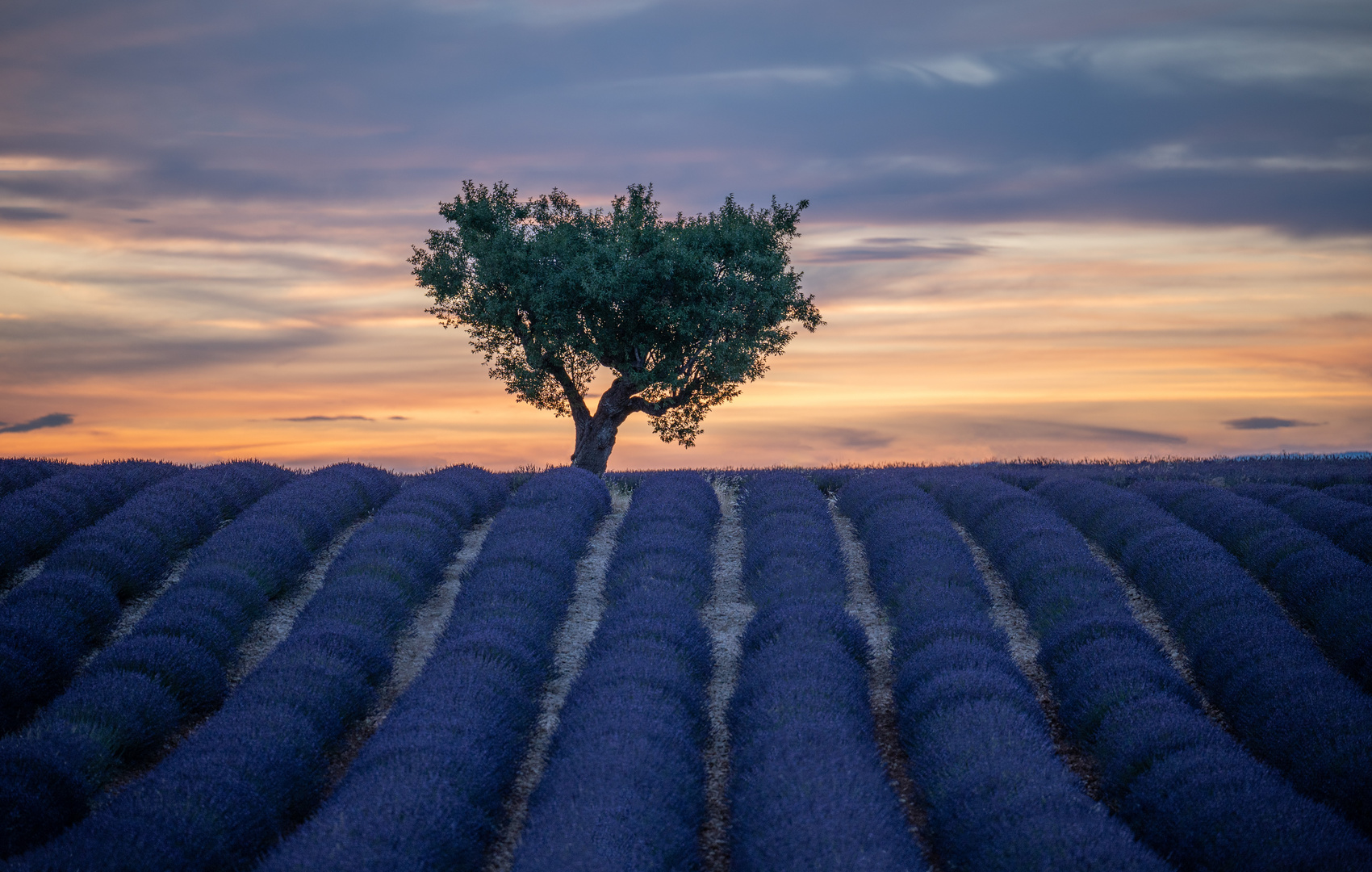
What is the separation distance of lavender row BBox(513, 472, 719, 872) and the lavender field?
0.09 ft

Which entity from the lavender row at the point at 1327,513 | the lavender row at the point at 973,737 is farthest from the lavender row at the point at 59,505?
the lavender row at the point at 1327,513

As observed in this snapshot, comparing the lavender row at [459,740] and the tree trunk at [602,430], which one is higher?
the tree trunk at [602,430]

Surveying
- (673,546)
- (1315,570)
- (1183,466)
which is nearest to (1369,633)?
(1315,570)

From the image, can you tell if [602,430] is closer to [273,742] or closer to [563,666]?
[563,666]

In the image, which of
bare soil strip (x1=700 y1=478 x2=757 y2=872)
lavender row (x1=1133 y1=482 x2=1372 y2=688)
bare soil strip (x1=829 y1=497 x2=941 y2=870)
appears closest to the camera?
bare soil strip (x1=700 y1=478 x2=757 y2=872)

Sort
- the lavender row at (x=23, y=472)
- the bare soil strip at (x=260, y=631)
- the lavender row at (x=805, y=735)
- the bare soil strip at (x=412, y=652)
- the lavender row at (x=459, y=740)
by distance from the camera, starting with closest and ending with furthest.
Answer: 1. the lavender row at (x=805, y=735)
2. the lavender row at (x=459, y=740)
3. the bare soil strip at (x=260, y=631)
4. the bare soil strip at (x=412, y=652)
5. the lavender row at (x=23, y=472)

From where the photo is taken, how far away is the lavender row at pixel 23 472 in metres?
12.6

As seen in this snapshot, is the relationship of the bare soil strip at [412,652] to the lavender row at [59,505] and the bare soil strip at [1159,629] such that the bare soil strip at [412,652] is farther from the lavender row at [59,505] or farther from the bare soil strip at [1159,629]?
the bare soil strip at [1159,629]

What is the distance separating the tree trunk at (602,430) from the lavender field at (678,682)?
4386 mm

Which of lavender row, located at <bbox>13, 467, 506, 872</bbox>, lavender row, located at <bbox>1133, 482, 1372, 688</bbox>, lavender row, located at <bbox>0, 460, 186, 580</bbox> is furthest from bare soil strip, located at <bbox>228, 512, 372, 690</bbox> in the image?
lavender row, located at <bbox>1133, 482, 1372, 688</bbox>

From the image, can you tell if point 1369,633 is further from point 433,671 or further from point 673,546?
point 433,671

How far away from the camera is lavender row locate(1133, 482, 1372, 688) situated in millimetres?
7930

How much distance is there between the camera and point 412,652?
873 cm

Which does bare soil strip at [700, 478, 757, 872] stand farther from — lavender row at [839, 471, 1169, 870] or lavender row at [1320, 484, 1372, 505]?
lavender row at [1320, 484, 1372, 505]
